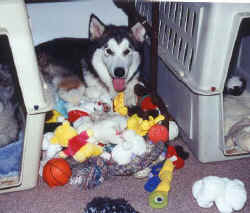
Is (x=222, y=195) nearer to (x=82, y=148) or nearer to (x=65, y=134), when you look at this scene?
(x=82, y=148)

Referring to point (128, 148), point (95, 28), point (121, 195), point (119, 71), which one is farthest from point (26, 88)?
point (95, 28)

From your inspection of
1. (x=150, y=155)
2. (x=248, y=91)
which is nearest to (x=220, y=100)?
(x=150, y=155)

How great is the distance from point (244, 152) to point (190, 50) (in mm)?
636

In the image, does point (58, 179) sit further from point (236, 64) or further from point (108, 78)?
point (236, 64)

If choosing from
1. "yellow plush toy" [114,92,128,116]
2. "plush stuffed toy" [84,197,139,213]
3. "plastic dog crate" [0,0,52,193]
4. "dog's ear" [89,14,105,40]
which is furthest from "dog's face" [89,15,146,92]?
"plush stuffed toy" [84,197,139,213]

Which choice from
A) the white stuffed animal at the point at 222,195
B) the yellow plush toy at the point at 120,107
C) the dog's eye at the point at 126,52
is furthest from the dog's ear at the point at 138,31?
the white stuffed animal at the point at 222,195

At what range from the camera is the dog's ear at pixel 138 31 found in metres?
1.99

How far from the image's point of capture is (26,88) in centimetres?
129

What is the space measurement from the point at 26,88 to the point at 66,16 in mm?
1384

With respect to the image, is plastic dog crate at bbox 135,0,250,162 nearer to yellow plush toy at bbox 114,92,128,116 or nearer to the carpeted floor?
the carpeted floor

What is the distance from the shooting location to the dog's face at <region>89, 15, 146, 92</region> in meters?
2.01

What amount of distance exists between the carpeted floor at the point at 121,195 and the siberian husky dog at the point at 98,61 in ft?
2.52

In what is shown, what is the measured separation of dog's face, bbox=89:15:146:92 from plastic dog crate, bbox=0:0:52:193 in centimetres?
75

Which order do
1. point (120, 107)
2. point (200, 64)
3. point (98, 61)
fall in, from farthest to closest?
point (98, 61) < point (120, 107) < point (200, 64)
